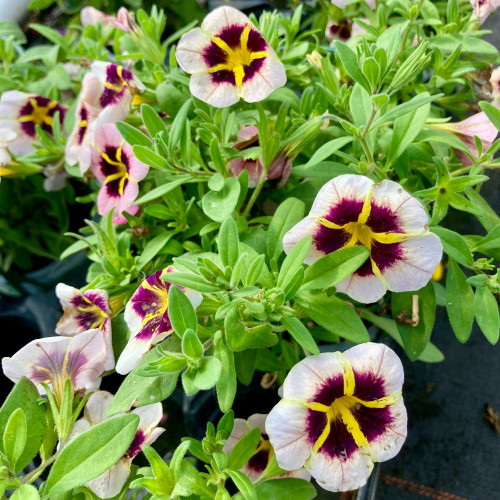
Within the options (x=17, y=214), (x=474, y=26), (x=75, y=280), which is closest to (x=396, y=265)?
(x=474, y=26)

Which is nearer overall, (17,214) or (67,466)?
(67,466)

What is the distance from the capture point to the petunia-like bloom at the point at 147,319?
570mm

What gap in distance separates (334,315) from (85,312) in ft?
1.13

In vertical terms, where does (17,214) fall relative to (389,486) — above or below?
above

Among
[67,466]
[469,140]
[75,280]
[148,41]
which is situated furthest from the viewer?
[75,280]

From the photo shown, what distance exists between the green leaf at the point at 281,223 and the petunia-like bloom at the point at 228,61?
14 cm

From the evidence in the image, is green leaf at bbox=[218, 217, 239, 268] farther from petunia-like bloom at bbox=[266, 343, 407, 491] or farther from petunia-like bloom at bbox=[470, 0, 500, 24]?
petunia-like bloom at bbox=[470, 0, 500, 24]

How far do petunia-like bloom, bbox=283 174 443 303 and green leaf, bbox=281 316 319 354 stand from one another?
7 cm

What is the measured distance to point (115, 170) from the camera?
80cm

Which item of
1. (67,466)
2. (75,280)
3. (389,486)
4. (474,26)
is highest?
(474,26)

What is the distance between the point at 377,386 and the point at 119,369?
279 millimetres

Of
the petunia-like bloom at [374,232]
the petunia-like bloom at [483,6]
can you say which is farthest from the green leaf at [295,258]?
the petunia-like bloom at [483,6]

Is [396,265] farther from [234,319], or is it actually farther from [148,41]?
[148,41]

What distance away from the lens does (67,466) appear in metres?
0.51
